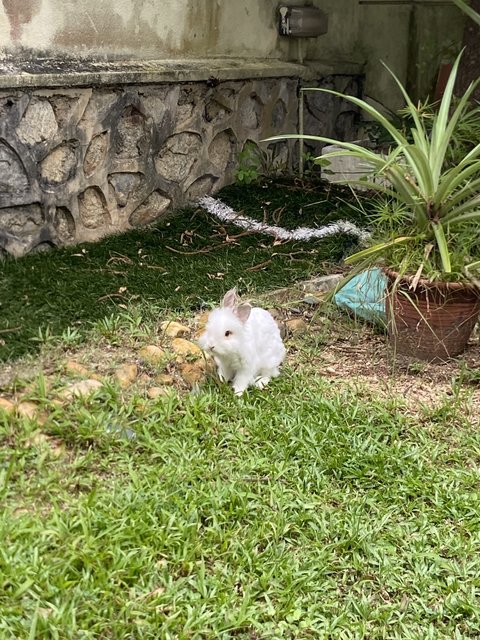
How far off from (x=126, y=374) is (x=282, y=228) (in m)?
2.84

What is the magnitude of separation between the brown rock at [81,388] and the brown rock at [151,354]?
403 mm

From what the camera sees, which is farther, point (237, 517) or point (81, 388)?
point (81, 388)

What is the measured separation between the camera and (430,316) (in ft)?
A: 14.3

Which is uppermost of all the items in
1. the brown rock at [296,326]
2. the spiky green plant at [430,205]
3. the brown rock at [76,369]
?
the spiky green plant at [430,205]

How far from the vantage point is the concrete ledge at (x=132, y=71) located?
5062 millimetres

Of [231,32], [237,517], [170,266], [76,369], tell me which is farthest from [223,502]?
[231,32]

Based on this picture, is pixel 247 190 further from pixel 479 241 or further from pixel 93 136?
pixel 479 241

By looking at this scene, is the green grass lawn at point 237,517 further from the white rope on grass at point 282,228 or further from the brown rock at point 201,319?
the white rope on grass at point 282,228

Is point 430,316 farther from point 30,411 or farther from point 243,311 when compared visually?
point 30,411

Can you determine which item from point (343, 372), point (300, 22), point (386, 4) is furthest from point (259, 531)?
point (386, 4)

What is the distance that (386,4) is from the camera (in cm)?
867

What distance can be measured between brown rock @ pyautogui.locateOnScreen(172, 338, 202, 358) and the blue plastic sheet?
44.0 inches

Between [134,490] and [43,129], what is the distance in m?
3.06

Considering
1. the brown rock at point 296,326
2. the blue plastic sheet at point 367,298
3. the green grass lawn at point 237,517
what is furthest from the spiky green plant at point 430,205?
the green grass lawn at point 237,517
